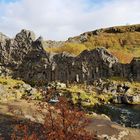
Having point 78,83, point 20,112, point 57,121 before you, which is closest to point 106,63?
point 78,83

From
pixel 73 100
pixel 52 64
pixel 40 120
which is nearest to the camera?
pixel 40 120

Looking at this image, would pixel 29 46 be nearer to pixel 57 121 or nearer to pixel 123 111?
pixel 123 111

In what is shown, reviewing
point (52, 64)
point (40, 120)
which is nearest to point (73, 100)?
point (40, 120)

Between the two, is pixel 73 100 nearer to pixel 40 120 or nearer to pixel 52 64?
pixel 40 120

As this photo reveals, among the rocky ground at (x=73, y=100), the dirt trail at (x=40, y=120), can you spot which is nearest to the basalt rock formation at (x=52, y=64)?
the rocky ground at (x=73, y=100)

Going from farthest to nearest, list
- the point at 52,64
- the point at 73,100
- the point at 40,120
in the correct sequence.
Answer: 1. the point at 52,64
2. the point at 73,100
3. the point at 40,120

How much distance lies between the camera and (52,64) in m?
151

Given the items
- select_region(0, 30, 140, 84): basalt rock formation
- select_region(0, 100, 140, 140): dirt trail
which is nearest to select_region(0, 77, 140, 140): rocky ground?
select_region(0, 100, 140, 140): dirt trail

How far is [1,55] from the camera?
525ft

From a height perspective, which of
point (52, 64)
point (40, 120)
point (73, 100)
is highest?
point (52, 64)

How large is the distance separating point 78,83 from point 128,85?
2003 cm

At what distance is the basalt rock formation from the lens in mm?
147125

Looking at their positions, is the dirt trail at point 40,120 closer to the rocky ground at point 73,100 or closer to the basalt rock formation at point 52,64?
the rocky ground at point 73,100

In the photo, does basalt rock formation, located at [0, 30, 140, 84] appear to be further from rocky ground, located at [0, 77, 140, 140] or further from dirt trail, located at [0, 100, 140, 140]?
dirt trail, located at [0, 100, 140, 140]
